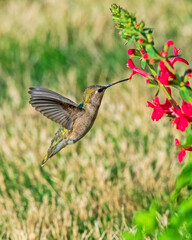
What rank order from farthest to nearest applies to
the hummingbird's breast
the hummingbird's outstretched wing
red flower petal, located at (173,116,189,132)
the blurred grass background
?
1. the blurred grass background
2. the hummingbird's breast
3. the hummingbird's outstretched wing
4. red flower petal, located at (173,116,189,132)

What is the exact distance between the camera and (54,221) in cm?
302

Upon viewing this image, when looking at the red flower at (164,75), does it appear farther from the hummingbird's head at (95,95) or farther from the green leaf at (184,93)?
the hummingbird's head at (95,95)

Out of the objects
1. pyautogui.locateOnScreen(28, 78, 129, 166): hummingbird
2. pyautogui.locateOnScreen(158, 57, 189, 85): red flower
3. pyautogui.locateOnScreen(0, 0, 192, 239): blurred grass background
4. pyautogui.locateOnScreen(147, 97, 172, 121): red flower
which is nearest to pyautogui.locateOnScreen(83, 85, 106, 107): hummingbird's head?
pyautogui.locateOnScreen(28, 78, 129, 166): hummingbird

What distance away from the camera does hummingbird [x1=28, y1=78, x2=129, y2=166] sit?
6.97 feet

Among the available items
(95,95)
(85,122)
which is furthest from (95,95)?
(85,122)

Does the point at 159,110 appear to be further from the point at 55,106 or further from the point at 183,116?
the point at 55,106

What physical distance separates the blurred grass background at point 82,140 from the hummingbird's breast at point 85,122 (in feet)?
2.33

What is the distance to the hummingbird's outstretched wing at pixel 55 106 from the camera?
6.91ft

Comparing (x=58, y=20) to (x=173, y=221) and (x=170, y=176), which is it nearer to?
(x=170, y=176)

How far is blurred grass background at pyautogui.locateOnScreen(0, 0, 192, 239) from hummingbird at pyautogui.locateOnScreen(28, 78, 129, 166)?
0.72 meters

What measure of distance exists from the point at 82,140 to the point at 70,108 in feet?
6.69

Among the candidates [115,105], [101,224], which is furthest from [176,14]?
[101,224]

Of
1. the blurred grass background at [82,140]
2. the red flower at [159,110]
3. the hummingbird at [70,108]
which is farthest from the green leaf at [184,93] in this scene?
the blurred grass background at [82,140]

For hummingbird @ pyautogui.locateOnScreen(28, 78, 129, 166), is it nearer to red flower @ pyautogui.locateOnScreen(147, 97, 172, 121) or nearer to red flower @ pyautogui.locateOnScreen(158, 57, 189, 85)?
red flower @ pyautogui.locateOnScreen(147, 97, 172, 121)
